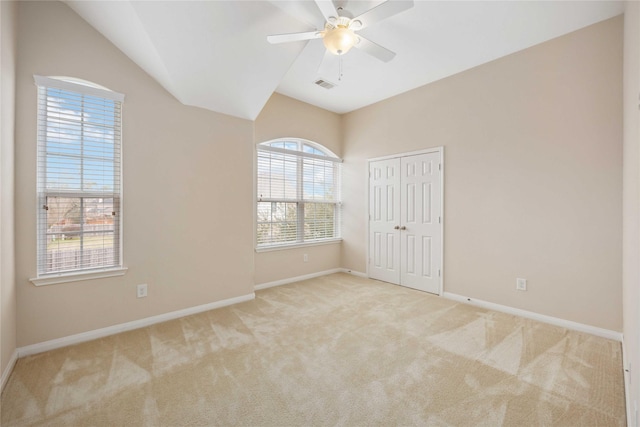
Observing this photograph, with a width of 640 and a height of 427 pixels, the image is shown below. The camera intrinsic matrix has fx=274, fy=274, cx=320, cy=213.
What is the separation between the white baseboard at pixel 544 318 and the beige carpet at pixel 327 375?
126 mm

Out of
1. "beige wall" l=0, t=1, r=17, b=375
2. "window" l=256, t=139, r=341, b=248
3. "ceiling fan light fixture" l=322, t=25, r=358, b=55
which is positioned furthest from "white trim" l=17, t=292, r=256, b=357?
"ceiling fan light fixture" l=322, t=25, r=358, b=55

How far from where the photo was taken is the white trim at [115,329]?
2.33 meters

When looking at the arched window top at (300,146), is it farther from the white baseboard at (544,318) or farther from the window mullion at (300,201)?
the white baseboard at (544,318)

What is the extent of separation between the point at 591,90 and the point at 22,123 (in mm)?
5152

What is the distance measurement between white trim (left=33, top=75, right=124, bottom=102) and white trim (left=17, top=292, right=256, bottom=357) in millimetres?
2228

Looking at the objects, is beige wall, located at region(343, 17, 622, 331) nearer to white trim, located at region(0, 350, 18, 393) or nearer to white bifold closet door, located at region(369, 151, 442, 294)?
white bifold closet door, located at region(369, 151, 442, 294)

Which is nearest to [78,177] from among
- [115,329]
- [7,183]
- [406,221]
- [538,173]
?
[7,183]

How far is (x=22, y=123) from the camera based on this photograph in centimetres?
225

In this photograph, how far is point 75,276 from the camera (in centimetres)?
251

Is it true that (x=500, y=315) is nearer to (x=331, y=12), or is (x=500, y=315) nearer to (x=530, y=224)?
(x=530, y=224)

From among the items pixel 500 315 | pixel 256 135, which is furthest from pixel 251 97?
pixel 500 315

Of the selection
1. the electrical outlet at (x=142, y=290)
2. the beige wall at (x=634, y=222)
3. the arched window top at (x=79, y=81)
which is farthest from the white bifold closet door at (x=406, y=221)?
the arched window top at (x=79, y=81)

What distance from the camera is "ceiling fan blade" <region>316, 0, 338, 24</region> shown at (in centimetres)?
189

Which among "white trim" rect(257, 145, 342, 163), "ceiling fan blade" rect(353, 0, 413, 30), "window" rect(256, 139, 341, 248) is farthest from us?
"window" rect(256, 139, 341, 248)
